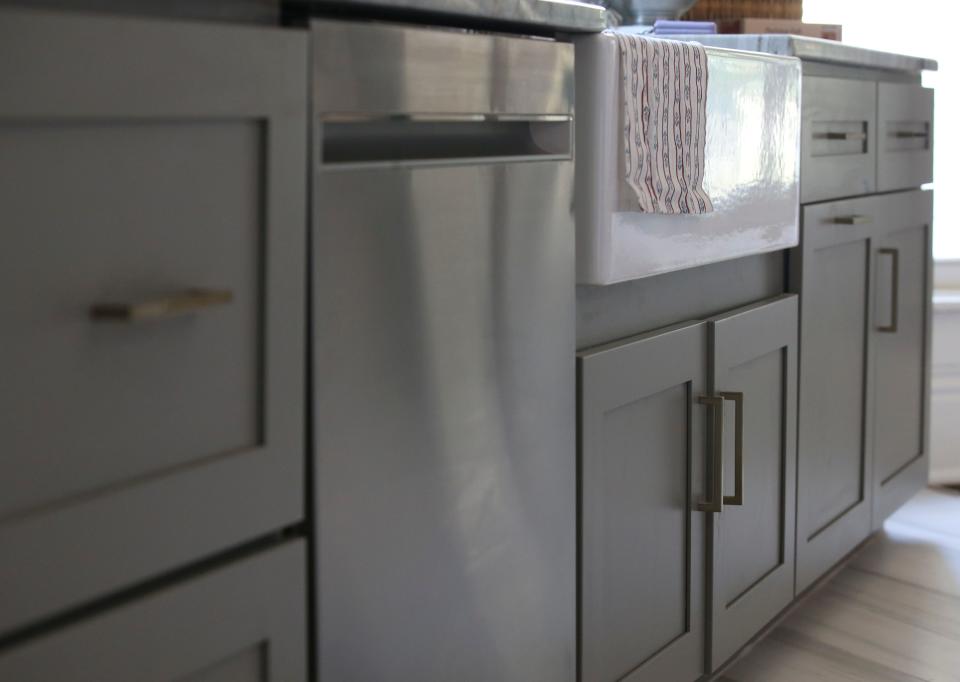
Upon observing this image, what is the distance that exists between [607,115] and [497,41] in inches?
10.1

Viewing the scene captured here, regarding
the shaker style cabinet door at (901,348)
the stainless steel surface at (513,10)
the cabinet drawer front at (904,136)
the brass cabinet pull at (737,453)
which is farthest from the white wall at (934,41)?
the stainless steel surface at (513,10)

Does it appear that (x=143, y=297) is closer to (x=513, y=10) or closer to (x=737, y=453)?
(x=513, y=10)

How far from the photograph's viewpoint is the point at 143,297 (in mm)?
794

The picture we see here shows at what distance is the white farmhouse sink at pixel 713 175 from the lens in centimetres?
135

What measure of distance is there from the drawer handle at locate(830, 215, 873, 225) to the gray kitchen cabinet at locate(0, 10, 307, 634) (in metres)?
1.44

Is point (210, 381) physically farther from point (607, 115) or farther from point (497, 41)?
point (607, 115)

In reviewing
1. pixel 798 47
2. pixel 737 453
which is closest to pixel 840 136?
pixel 798 47

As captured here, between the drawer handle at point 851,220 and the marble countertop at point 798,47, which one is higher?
the marble countertop at point 798,47

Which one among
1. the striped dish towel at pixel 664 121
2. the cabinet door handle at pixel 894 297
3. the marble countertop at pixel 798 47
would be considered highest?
the marble countertop at pixel 798 47

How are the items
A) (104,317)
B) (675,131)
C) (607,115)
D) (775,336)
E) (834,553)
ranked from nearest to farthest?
(104,317), (607,115), (675,131), (775,336), (834,553)

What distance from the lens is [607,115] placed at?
4.43 ft

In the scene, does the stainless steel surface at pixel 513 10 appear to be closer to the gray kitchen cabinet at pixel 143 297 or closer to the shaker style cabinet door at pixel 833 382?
the gray kitchen cabinet at pixel 143 297

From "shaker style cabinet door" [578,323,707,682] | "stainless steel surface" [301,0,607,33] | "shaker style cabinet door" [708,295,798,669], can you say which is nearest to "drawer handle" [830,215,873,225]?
"shaker style cabinet door" [708,295,798,669]

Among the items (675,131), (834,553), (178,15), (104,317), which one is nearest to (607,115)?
(675,131)
